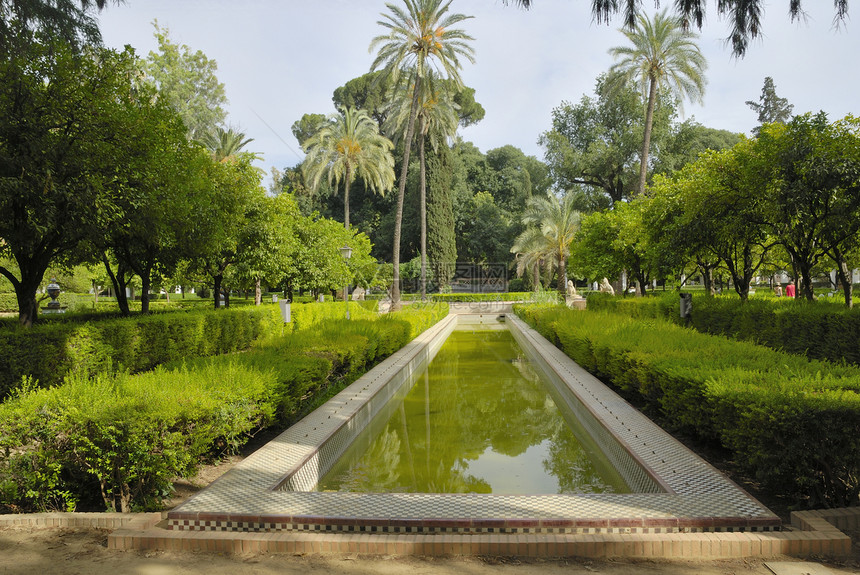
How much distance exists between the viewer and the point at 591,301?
24562mm

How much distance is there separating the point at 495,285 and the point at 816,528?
4671 centimetres

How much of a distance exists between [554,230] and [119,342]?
27.3m

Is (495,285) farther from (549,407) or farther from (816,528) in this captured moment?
(816,528)

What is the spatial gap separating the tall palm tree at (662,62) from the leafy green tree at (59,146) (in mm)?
20511

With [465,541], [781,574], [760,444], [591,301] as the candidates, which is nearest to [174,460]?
[465,541]

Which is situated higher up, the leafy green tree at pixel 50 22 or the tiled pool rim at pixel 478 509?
the leafy green tree at pixel 50 22

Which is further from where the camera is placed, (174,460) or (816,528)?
(174,460)

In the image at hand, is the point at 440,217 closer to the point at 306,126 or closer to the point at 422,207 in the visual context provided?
the point at 422,207

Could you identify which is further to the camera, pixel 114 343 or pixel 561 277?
pixel 561 277

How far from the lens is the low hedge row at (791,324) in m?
7.97

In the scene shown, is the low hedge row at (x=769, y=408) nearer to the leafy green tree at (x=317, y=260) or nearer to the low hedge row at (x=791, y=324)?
the low hedge row at (x=791, y=324)

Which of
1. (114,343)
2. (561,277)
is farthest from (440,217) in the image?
(114,343)

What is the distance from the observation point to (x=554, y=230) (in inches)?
1324

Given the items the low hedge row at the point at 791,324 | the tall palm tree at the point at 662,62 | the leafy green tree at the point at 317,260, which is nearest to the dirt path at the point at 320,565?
the low hedge row at the point at 791,324
